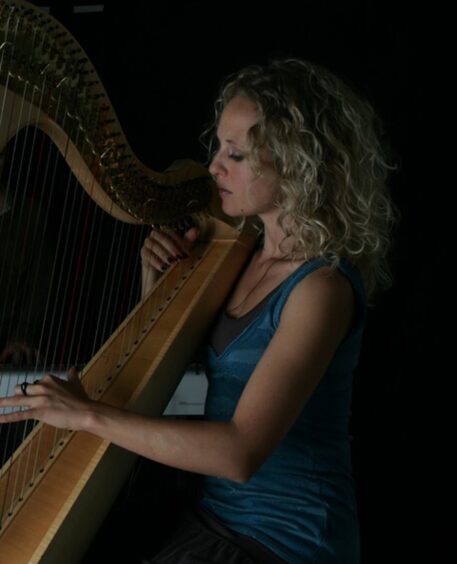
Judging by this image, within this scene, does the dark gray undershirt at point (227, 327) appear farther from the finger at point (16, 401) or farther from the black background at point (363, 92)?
the black background at point (363, 92)

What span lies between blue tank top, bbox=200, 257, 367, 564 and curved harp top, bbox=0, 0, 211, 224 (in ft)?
1.27

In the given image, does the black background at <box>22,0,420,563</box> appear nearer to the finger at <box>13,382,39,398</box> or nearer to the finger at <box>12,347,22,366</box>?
the finger at <box>12,347,22,366</box>

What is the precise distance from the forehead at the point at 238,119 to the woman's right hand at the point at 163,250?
0.35 meters

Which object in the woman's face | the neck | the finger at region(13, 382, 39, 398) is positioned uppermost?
the woman's face

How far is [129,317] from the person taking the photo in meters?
1.56

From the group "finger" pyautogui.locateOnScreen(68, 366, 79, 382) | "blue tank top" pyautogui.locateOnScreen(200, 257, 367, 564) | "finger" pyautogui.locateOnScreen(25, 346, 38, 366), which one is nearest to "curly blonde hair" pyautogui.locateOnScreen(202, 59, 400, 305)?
"blue tank top" pyautogui.locateOnScreen(200, 257, 367, 564)

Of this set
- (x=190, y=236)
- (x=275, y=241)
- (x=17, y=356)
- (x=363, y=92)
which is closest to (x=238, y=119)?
(x=275, y=241)

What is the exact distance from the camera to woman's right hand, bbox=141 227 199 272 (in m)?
1.68


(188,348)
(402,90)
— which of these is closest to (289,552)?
(188,348)

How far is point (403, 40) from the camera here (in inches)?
93.6

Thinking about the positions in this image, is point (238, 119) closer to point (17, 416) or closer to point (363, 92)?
point (17, 416)

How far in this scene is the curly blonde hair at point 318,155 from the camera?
4.38 ft

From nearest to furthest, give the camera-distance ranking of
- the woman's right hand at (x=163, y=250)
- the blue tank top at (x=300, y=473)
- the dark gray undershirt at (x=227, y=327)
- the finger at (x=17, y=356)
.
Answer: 1. the blue tank top at (x=300, y=473)
2. the dark gray undershirt at (x=227, y=327)
3. the woman's right hand at (x=163, y=250)
4. the finger at (x=17, y=356)

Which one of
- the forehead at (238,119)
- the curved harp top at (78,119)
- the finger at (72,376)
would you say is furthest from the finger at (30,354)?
the forehead at (238,119)
